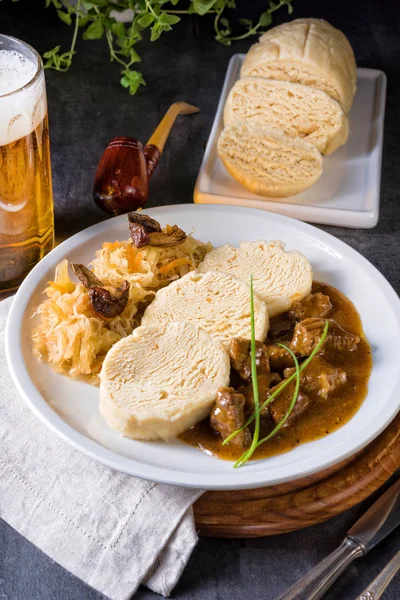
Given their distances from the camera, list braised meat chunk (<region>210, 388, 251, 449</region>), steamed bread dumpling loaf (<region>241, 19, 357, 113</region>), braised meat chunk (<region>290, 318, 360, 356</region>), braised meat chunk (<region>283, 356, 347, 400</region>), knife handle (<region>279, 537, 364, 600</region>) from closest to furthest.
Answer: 1. knife handle (<region>279, 537, 364, 600</region>)
2. braised meat chunk (<region>210, 388, 251, 449</region>)
3. braised meat chunk (<region>283, 356, 347, 400</region>)
4. braised meat chunk (<region>290, 318, 360, 356</region>)
5. steamed bread dumpling loaf (<region>241, 19, 357, 113</region>)

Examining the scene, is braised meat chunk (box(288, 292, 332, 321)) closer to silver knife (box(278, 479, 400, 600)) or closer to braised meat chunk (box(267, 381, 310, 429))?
braised meat chunk (box(267, 381, 310, 429))

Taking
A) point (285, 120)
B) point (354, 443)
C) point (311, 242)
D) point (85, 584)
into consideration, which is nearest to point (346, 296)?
point (311, 242)

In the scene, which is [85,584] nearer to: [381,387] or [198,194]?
[381,387]

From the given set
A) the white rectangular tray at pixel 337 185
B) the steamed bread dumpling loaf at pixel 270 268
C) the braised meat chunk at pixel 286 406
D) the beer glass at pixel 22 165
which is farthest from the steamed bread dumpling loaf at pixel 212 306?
the white rectangular tray at pixel 337 185

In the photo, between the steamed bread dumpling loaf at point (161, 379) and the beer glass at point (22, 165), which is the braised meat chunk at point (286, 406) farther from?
the beer glass at point (22, 165)

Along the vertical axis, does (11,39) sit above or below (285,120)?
above

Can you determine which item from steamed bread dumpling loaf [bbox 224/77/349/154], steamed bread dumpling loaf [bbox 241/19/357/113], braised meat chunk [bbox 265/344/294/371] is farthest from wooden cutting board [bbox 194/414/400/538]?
steamed bread dumpling loaf [bbox 241/19/357/113]
